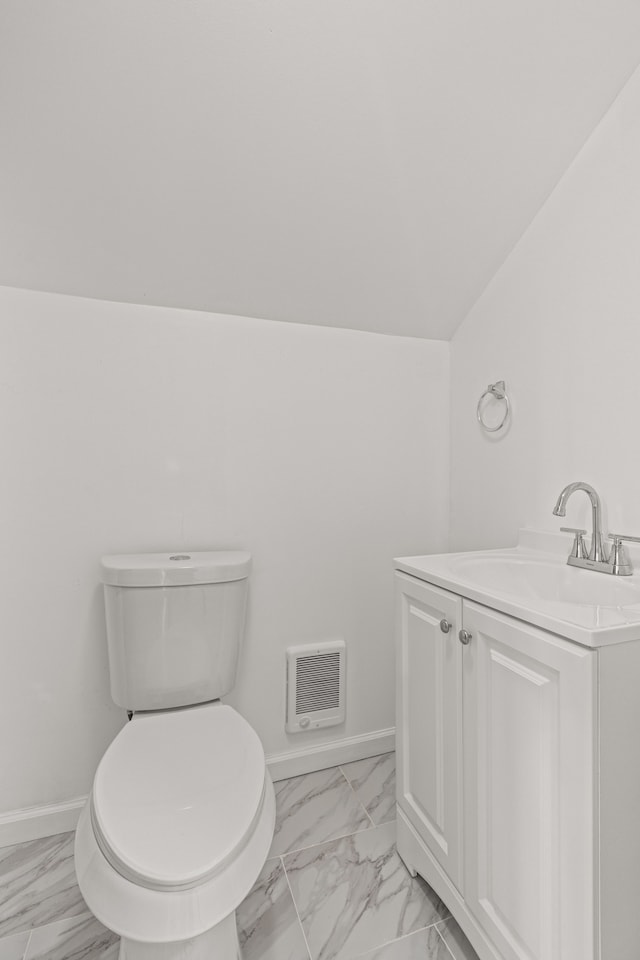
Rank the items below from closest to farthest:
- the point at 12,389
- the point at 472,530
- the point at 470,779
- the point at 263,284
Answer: the point at 470,779
the point at 12,389
the point at 263,284
the point at 472,530

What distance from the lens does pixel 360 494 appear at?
5.49 feet

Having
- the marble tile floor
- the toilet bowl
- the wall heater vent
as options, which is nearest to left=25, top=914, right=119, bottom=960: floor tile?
the marble tile floor

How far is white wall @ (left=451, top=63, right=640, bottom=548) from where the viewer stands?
1.09 meters

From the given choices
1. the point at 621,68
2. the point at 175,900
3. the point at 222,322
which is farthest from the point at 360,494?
the point at 621,68


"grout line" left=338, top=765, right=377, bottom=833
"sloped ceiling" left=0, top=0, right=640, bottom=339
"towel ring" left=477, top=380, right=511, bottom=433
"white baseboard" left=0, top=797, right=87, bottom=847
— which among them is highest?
"sloped ceiling" left=0, top=0, right=640, bottom=339

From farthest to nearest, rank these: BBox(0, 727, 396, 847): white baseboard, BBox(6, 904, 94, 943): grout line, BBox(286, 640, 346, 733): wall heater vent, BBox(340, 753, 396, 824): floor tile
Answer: BBox(286, 640, 346, 733): wall heater vent → BBox(340, 753, 396, 824): floor tile → BBox(0, 727, 396, 847): white baseboard → BBox(6, 904, 94, 943): grout line

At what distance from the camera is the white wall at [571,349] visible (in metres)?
1.09

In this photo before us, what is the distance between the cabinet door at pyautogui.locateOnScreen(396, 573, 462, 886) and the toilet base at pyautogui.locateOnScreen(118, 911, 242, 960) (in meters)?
0.48

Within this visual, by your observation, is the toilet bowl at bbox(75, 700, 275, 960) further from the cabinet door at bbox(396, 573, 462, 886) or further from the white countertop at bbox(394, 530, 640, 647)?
the white countertop at bbox(394, 530, 640, 647)

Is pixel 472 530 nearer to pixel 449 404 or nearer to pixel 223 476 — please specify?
pixel 449 404

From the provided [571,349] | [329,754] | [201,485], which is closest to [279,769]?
[329,754]

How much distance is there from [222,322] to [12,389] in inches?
25.3

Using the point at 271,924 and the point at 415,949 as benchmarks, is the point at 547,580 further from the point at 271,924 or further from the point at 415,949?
the point at 271,924

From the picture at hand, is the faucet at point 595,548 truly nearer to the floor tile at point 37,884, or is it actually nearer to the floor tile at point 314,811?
the floor tile at point 314,811
